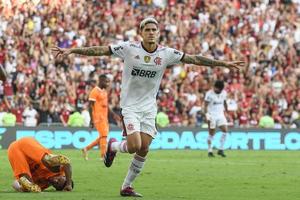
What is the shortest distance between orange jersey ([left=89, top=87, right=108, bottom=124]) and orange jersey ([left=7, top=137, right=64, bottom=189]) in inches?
418

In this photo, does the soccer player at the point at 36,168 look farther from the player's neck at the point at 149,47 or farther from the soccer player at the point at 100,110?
the soccer player at the point at 100,110

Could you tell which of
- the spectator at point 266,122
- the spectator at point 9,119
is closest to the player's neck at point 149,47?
the spectator at point 9,119

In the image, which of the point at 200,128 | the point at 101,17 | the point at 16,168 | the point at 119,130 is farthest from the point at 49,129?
the point at 16,168

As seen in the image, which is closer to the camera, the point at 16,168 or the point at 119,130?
the point at 16,168

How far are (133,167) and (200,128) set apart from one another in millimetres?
21340

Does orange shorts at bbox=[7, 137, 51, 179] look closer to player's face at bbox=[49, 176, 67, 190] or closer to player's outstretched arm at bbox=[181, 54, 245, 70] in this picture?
player's face at bbox=[49, 176, 67, 190]

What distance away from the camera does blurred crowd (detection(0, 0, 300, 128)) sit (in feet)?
123

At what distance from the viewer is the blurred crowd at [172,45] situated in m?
37.6

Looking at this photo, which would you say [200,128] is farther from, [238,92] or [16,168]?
[16,168]

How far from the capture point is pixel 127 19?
42.6 meters

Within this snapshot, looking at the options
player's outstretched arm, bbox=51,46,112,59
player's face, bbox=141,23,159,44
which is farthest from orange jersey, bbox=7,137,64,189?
player's face, bbox=141,23,159,44

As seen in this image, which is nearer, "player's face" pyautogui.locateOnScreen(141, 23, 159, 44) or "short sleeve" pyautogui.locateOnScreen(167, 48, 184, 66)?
"player's face" pyautogui.locateOnScreen(141, 23, 159, 44)

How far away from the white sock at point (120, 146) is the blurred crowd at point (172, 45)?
62.8ft

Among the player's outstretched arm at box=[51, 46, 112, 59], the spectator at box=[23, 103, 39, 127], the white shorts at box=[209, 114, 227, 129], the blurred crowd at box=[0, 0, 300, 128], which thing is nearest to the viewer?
the player's outstretched arm at box=[51, 46, 112, 59]
